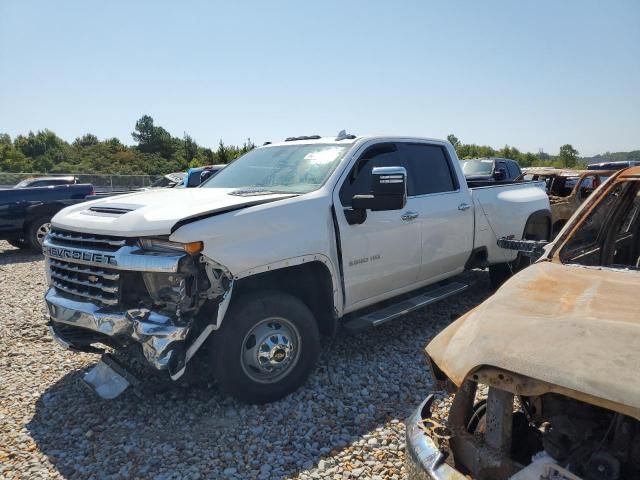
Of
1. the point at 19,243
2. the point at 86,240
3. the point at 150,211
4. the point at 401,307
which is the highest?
the point at 150,211

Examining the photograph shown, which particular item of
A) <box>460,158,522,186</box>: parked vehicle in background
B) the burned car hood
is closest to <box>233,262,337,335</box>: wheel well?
the burned car hood

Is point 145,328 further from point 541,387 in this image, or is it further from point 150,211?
point 541,387

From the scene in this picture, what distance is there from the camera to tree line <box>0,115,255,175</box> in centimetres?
4859

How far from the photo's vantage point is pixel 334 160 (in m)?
4.10

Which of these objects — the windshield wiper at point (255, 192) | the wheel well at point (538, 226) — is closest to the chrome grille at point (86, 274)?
the windshield wiper at point (255, 192)

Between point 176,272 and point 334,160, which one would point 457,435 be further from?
point 334,160

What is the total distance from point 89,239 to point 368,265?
7.19ft

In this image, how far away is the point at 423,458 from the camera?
192 cm

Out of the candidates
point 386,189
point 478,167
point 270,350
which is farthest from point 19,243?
point 478,167

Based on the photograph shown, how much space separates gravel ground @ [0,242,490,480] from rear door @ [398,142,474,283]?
948mm

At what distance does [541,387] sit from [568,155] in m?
58.3

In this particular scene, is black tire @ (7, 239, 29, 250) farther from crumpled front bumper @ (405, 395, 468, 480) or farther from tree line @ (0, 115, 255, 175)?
tree line @ (0, 115, 255, 175)

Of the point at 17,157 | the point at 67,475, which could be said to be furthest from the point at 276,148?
the point at 17,157

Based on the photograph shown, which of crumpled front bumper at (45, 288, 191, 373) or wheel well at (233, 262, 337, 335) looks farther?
wheel well at (233, 262, 337, 335)
